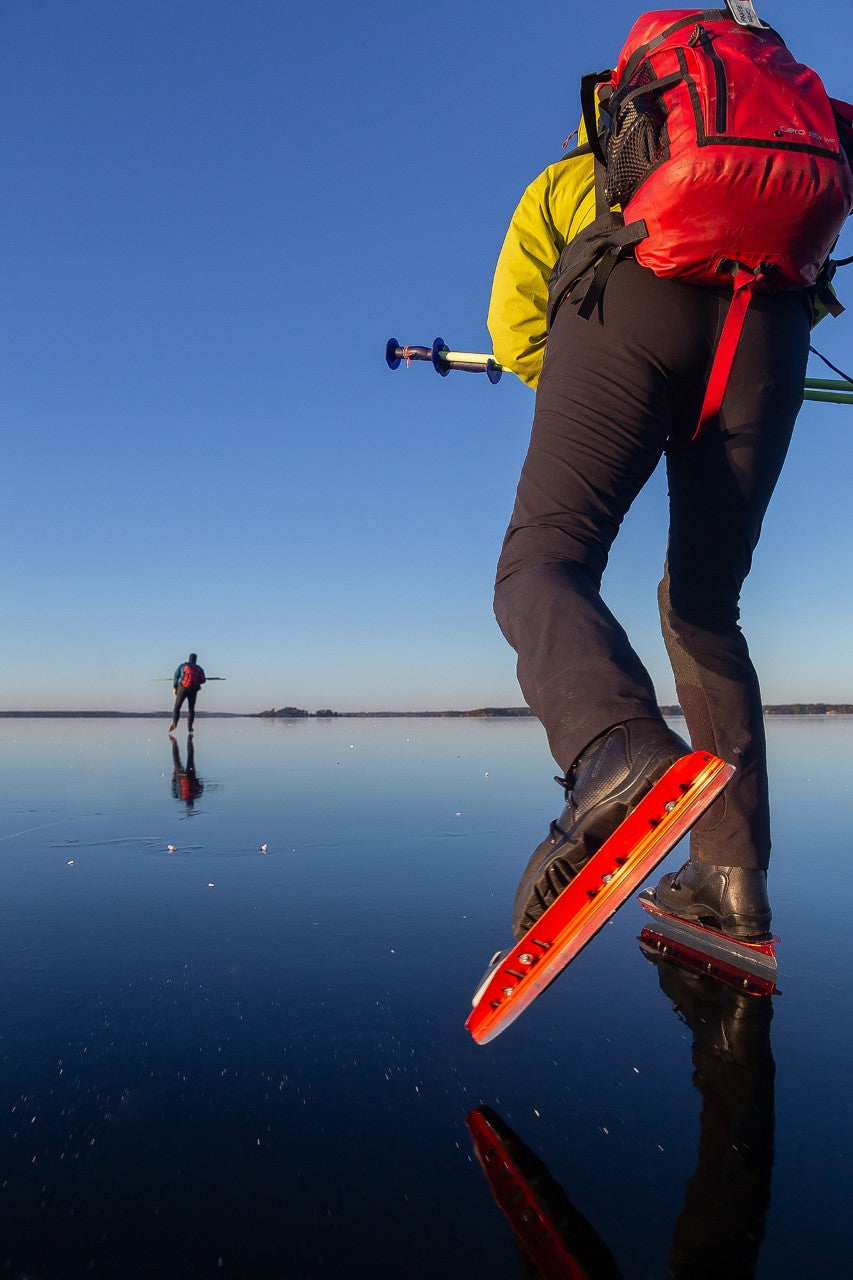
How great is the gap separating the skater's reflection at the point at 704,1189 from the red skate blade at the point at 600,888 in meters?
0.20

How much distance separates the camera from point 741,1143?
1.16 m

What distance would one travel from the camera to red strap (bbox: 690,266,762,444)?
5.65 ft

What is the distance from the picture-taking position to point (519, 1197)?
1021 millimetres

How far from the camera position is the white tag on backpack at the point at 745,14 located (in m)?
1.72

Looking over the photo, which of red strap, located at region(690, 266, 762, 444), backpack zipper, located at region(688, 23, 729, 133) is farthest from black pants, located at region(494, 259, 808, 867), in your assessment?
backpack zipper, located at region(688, 23, 729, 133)

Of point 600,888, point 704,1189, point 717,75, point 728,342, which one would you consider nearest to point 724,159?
point 717,75

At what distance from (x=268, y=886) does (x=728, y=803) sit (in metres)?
1.67

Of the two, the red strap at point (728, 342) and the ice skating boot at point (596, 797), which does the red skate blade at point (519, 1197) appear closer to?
the ice skating boot at point (596, 797)

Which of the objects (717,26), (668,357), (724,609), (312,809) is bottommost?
(312,809)

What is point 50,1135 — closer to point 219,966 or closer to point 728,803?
point 219,966

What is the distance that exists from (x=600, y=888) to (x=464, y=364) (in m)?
2.61

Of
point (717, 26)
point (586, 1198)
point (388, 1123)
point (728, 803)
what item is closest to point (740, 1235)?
point (586, 1198)

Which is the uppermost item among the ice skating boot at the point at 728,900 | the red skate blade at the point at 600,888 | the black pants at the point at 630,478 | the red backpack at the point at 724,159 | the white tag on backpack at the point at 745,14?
the white tag on backpack at the point at 745,14

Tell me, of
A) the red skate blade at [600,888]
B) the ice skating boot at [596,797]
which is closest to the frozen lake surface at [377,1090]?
the red skate blade at [600,888]
